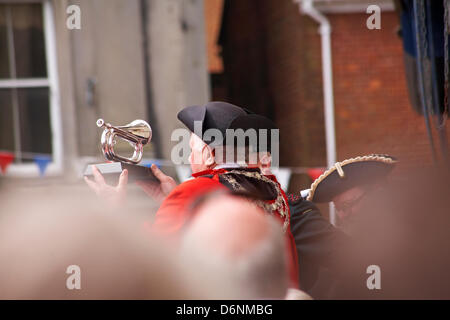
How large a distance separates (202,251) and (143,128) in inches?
27.2

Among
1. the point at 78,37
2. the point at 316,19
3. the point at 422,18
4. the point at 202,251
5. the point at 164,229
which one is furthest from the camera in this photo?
the point at 316,19

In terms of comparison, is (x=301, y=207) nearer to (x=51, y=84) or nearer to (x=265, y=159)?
(x=265, y=159)

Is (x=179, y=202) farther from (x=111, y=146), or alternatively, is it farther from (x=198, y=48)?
(x=198, y=48)

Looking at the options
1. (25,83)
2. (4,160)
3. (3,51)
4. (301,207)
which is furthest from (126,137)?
(3,51)

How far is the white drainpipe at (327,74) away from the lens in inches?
195

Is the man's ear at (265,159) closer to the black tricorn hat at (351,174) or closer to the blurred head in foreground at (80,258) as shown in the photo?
the black tricorn hat at (351,174)

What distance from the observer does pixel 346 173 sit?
1.63 meters

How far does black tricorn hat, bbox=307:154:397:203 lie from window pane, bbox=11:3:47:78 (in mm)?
3062

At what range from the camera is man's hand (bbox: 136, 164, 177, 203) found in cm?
140

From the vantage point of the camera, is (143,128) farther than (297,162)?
No

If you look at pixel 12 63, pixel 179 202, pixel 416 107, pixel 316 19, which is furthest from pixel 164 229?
pixel 316 19

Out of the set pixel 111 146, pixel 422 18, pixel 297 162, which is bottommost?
pixel 297 162

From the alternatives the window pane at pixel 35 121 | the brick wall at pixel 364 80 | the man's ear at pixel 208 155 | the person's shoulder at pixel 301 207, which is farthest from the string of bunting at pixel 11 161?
the man's ear at pixel 208 155

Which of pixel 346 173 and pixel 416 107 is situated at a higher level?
pixel 416 107
